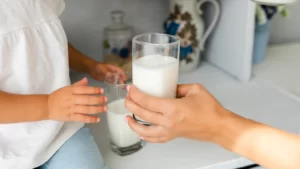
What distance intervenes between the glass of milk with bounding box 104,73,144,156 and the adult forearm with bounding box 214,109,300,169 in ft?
0.64

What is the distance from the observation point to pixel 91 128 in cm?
90

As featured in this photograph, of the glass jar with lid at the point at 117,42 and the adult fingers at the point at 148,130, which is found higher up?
the glass jar with lid at the point at 117,42

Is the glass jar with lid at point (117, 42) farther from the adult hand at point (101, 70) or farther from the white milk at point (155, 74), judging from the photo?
the white milk at point (155, 74)

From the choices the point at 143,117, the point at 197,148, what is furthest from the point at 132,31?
the point at 143,117

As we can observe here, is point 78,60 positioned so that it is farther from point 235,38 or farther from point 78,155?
point 235,38

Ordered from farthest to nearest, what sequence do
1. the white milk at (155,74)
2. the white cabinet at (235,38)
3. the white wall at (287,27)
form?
the white wall at (287,27), the white cabinet at (235,38), the white milk at (155,74)

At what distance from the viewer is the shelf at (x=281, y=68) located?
44.5 inches

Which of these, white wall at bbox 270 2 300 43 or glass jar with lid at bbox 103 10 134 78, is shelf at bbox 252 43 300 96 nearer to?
white wall at bbox 270 2 300 43

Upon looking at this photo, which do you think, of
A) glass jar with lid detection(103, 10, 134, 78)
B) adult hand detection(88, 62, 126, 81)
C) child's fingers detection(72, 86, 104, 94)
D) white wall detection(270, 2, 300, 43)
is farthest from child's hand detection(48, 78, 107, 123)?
white wall detection(270, 2, 300, 43)

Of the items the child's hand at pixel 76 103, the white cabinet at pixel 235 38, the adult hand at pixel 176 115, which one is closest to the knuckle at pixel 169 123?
the adult hand at pixel 176 115

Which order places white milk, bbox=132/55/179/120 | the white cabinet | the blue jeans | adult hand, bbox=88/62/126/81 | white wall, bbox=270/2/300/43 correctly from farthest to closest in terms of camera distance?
1. white wall, bbox=270/2/300/43
2. the white cabinet
3. adult hand, bbox=88/62/126/81
4. the blue jeans
5. white milk, bbox=132/55/179/120

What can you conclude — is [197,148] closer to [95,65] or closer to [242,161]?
[242,161]

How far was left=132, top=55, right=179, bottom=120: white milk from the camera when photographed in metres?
0.63

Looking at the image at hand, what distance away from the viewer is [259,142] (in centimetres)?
65
